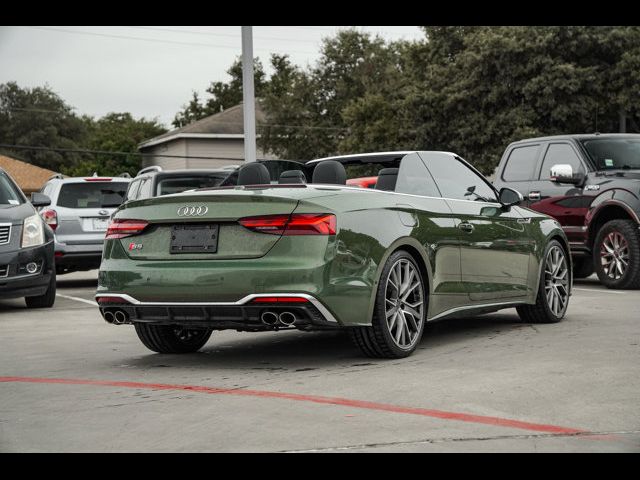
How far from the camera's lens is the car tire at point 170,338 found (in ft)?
27.6

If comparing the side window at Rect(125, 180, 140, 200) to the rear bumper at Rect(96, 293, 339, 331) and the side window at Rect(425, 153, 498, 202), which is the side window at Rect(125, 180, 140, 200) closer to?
the side window at Rect(425, 153, 498, 202)

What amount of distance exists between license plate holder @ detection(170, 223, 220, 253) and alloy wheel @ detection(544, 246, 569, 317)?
3720 millimetres

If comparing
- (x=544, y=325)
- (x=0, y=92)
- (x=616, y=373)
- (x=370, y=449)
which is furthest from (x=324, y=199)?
(x=0, y=92)

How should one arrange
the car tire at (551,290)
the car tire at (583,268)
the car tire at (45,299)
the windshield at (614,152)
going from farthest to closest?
the car tire at (583,268), the windshield at (614,152), the car tire at (45,299), the car tire at (551,290)

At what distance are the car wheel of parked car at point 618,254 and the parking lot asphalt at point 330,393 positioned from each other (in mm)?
4147

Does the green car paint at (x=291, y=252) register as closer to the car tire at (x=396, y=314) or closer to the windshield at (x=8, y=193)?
the car tire at (x=396, y=314)

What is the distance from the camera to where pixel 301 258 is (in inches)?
283

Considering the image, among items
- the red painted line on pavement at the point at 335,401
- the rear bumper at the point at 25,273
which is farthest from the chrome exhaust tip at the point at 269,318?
the rear bumper at the point at 25,273

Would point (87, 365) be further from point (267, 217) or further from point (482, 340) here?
point (482, 340)

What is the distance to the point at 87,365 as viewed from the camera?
812 centimetres

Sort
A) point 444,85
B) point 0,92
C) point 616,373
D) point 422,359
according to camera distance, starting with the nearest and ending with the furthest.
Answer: point 616,373, point 422,359, point 444,85, point 0,92

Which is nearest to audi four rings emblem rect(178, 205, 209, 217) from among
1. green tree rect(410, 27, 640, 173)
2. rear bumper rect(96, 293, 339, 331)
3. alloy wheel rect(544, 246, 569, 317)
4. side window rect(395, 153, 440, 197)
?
rear bumper rect(96, 293, 339, 331)

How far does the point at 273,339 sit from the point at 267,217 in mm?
2395

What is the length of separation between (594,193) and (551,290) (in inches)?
189
